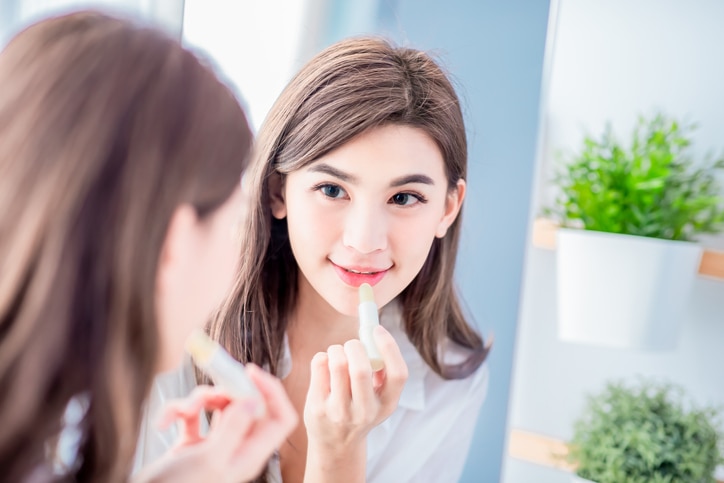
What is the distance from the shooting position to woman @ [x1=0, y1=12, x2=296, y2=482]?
44cm

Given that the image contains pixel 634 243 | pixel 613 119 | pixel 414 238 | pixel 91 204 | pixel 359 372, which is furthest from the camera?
pixel 613 119

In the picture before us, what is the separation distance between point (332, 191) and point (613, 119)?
457 mm

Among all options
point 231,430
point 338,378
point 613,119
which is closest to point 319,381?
point 338,378

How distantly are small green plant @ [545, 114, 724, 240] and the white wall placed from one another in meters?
0.05

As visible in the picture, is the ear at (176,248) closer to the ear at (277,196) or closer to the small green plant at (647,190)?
the ear at (277,196)

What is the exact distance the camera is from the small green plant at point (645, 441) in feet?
2.61

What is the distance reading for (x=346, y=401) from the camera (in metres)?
Result: 0.63

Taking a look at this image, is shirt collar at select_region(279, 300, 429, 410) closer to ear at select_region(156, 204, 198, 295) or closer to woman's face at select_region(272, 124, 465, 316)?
woman's face at select_region(272, 124, 465, 316)

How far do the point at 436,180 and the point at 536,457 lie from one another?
1.46ft

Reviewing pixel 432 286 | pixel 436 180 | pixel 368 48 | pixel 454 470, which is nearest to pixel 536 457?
pixel 454 470

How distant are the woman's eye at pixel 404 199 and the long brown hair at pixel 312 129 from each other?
0.19 feet

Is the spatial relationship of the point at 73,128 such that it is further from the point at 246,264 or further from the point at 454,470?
the point at 454,470

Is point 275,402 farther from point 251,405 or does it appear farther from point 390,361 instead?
point 390,361

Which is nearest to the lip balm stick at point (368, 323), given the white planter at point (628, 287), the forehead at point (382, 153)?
the forehead at point (382, 153)
